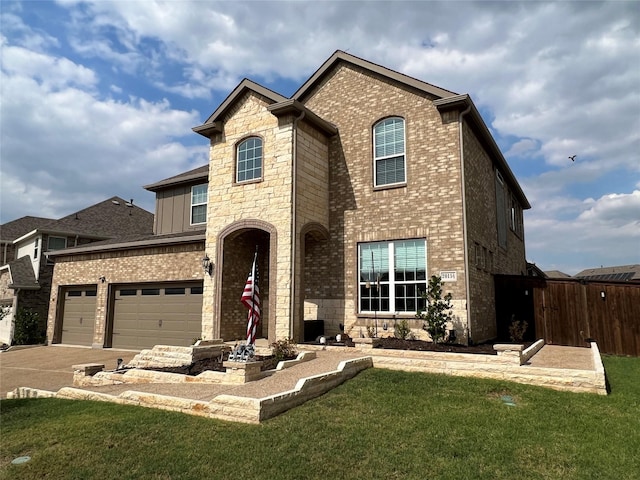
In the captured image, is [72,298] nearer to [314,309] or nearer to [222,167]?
[222,167]

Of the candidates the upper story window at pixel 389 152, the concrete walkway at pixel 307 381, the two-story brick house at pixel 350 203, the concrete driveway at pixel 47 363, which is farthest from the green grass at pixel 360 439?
the upper story window at pixel 389 152

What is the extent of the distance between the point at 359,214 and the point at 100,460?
10.5 m

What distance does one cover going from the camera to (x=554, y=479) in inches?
192

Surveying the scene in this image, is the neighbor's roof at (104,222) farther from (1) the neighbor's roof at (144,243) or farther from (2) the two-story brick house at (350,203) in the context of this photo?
(2) the two-story brick house at (350,203)

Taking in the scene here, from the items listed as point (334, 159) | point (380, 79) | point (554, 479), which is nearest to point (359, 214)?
point (334, 159)

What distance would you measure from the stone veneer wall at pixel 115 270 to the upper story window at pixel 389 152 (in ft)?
23.9

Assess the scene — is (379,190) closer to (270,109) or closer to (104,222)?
(270,109)

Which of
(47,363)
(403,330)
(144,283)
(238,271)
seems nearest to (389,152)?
(403,330)

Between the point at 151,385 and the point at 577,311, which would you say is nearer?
the point at 151,385

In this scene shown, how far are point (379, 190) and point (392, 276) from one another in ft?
9.21

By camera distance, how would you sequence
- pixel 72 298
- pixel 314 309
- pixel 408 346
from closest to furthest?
pixel 408 346, pixel 314 309, pixel 72 298

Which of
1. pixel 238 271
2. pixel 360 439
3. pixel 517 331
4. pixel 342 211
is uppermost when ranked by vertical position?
pixel 342 211

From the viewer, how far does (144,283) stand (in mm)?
18156

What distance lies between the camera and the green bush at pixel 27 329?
70.5 ft
